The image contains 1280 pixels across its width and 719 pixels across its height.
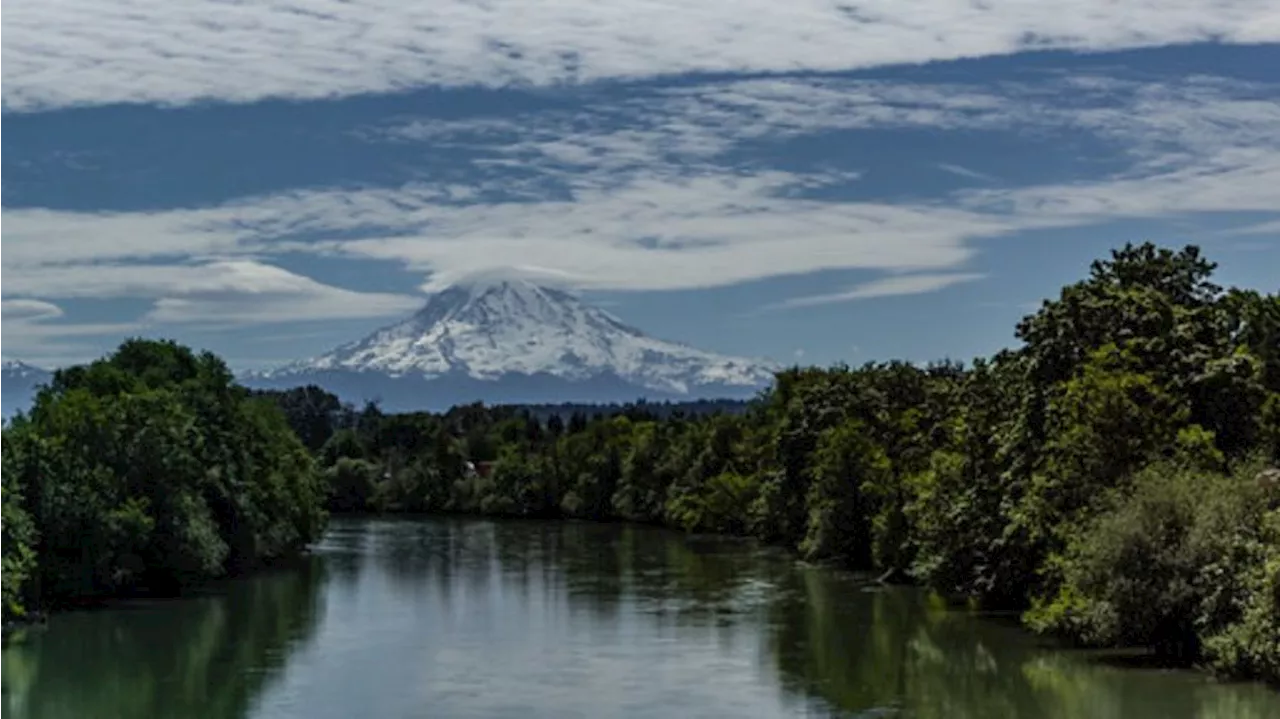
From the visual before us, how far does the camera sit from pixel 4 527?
177 feet

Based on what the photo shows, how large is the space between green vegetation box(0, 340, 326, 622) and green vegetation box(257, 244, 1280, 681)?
29.4 meters

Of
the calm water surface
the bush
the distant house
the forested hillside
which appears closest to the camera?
the calm water surface

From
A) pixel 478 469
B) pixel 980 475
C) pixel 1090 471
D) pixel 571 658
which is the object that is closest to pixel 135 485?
pixel 571 658

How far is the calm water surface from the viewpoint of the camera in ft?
140

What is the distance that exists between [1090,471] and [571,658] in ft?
56.8

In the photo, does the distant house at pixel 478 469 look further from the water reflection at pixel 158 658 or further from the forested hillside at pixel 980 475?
the water reflection at pixel 158 658

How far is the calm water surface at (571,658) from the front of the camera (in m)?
42.6

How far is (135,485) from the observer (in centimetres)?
7000

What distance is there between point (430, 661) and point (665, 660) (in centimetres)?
744

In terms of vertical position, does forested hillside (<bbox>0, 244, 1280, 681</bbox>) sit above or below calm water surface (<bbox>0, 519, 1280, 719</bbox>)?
above

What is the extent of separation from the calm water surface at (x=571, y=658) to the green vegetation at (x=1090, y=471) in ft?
6.29

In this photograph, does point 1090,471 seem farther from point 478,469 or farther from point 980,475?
point 478,469

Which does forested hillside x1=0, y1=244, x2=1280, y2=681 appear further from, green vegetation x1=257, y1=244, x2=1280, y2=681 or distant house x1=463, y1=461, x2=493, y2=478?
distant house x1=463, y1=461, x2=493, y2=478

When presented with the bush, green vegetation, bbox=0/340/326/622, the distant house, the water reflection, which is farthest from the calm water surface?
the distant house
